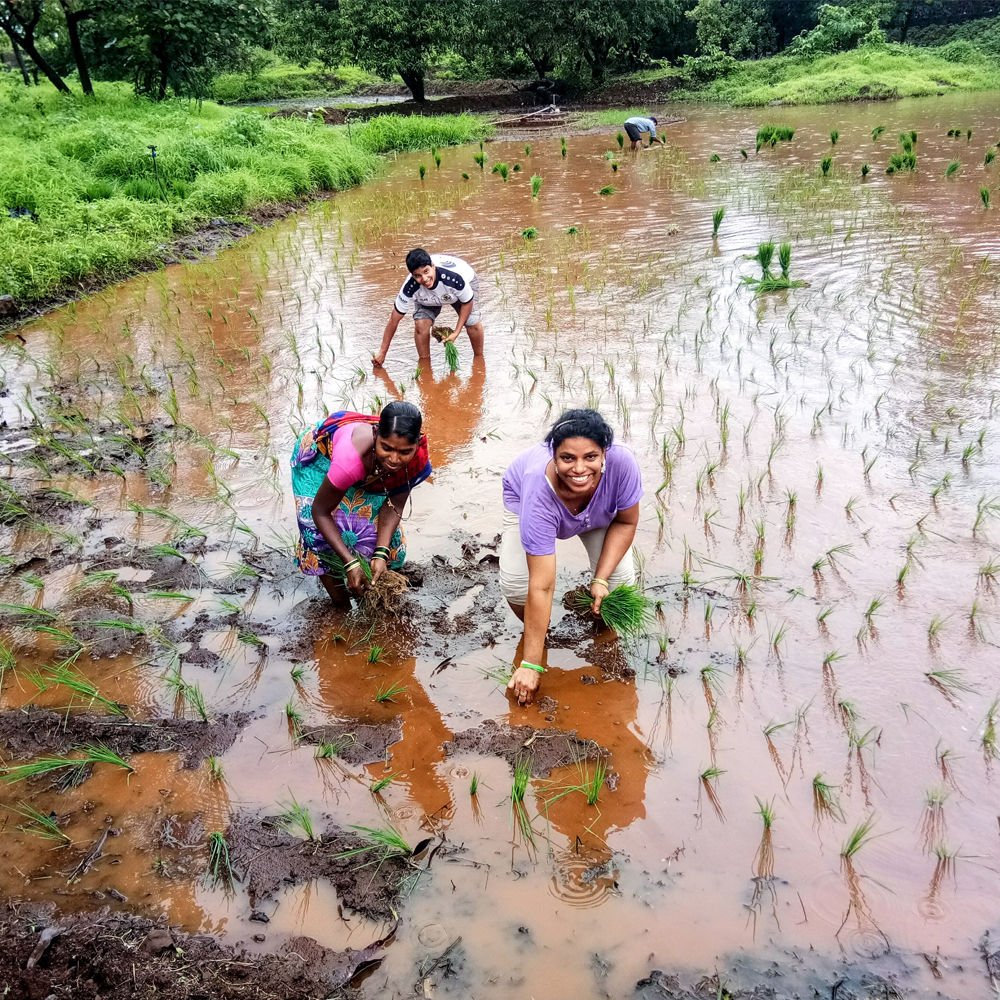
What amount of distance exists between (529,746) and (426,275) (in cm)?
396

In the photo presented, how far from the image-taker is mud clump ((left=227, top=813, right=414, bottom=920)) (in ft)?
7.45

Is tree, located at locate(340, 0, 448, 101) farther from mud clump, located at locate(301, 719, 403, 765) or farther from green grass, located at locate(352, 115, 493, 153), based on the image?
mud clump, located at locate(301, 719, 403, 765)

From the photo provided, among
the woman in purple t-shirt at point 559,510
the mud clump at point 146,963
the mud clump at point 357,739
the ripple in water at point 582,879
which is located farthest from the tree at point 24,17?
Result: the ripple in water at point 582,879

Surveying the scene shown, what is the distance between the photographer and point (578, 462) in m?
2.63

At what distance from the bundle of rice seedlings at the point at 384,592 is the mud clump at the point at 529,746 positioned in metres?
0.73

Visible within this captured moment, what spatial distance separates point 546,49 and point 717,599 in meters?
29.6

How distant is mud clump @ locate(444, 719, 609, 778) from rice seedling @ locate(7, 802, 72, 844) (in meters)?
1.20

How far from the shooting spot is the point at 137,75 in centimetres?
1989

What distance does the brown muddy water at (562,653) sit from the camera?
222 cm

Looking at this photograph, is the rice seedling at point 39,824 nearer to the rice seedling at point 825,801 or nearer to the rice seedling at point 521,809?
the rice seedling at point 521,809

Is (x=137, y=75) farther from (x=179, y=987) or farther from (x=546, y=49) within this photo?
(x=179, y=987)

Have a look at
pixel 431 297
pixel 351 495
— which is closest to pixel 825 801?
pixel 351 495

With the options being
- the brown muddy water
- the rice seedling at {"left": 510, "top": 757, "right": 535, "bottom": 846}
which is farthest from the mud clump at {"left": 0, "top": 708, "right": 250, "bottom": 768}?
the rice seedling at {"left": 510, "top": 757, "right": 535, "bottom": 846}

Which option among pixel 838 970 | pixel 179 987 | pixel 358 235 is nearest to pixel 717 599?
pixel 838 970
